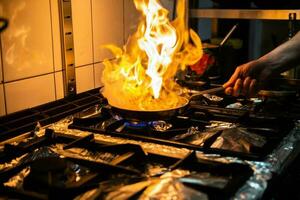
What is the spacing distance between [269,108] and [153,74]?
0.41m

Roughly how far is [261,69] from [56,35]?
675 mm

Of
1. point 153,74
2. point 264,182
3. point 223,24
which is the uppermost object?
point 223,24

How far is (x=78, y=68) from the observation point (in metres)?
1.43

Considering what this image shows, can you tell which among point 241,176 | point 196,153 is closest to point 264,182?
point 241,176

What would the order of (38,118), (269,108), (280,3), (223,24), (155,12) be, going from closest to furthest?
(38,118), (269,108), (155,12), (280,3), (223,24)

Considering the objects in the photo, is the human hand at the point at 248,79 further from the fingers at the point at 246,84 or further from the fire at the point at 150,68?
the fire at the point at 150,68

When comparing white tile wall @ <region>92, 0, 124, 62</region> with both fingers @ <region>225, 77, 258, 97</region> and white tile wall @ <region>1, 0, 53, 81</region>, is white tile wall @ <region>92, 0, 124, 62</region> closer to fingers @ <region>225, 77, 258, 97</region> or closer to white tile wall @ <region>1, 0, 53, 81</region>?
white tile wall @ <region>1, 0, 53, 81</region>

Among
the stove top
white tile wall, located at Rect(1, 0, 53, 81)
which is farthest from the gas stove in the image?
white tile wall, located at Rect(1, 0, 53, 81)

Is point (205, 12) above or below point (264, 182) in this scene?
above

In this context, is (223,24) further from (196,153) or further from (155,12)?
(196,153)

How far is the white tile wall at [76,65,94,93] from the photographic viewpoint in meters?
1.44

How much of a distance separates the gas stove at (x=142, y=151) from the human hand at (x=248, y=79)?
71 millimetres

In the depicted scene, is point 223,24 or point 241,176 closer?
point 241,176

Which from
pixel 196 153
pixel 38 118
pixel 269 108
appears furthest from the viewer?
pixel 269 108
